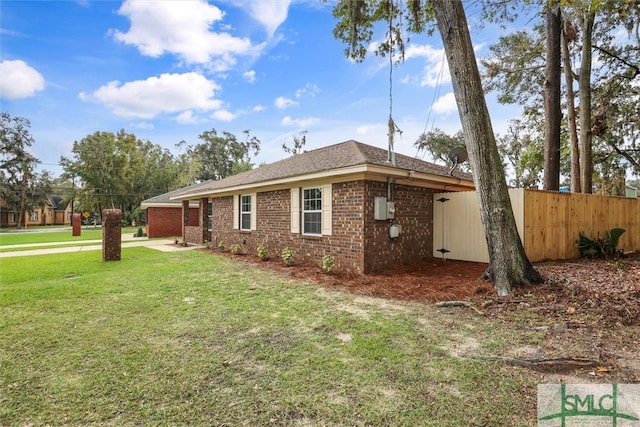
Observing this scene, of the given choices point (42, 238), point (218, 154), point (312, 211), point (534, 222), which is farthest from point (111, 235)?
point (218, 154)

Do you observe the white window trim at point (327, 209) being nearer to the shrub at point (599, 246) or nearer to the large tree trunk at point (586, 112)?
→ the shrub at point (599, 246)

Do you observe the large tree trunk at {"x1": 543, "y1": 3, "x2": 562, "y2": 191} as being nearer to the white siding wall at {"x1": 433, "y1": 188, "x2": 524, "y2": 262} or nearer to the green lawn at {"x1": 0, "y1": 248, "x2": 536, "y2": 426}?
the white siding wall at {"x1": 433, "y1": 188, "x2": 524, "y2": 262}

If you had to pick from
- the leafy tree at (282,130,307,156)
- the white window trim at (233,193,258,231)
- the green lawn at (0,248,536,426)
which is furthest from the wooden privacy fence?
the leafy tree at (282,130,307,156)

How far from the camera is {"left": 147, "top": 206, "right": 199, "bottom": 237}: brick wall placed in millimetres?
21406

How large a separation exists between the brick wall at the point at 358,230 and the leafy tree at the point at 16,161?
48.9 m

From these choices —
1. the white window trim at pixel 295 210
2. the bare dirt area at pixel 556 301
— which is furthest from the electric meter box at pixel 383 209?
the white window trim at pixel 295 210

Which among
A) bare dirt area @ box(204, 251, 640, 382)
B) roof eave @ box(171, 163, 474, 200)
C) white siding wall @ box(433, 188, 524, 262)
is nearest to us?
bare dirt area @ box(204, 251, 640, 382)

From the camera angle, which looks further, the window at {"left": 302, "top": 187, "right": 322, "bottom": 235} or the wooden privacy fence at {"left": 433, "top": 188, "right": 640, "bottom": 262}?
the window at {"left": 302, "top": 187, "right": 322, "bottom": 235}

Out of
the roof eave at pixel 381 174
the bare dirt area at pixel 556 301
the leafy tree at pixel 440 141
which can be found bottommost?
the bare dirt area at pixel 556 301

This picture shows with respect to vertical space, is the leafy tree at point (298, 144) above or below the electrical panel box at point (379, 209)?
above

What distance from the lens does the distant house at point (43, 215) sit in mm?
43594

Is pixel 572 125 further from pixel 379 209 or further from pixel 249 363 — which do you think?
pixel 249 363

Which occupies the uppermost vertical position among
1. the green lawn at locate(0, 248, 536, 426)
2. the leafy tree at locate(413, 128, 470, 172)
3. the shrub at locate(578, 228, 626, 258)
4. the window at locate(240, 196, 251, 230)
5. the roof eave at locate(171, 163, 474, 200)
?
the leafy tree at locate(413, 128, 470, 172)

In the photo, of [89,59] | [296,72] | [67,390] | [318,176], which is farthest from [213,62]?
[67,390]
